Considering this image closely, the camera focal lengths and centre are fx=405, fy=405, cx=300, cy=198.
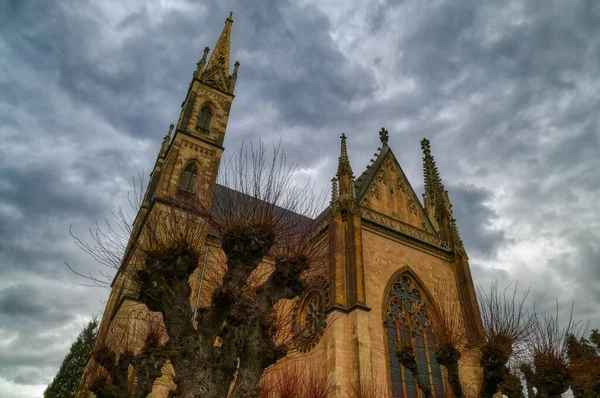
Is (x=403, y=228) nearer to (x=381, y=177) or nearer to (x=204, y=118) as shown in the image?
(x=381, y=177)

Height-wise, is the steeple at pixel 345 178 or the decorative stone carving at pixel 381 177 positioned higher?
the decorative stone carving at pixel 381 177

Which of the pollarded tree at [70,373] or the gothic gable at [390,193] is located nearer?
the gothic gable at [390,193]

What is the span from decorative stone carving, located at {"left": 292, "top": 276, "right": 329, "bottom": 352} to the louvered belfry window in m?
7.32

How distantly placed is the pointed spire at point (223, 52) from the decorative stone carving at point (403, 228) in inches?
548

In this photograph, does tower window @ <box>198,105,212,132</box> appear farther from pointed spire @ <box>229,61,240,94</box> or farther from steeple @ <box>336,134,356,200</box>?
steeple @ <box>336,134,356,200</box>

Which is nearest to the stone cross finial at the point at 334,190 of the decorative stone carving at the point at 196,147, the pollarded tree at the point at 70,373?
the decorative stone carving at the point at 196,147

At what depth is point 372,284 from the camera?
44.9 ft

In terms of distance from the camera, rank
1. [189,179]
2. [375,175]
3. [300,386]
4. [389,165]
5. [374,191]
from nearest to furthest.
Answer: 1. [300,386]
2. [374,191]
3. [375,175]
4. [189,179]
5. [389,165]

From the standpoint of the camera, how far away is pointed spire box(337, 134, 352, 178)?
16.1m

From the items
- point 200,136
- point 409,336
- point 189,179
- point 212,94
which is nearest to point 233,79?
point 212,94

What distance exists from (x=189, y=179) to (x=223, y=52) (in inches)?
459

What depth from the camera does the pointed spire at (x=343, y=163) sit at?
16062 millimetres

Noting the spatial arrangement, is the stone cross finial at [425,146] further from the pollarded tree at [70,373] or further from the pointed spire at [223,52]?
the pollarded tree at [70,373]

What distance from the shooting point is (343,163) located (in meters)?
16.5
